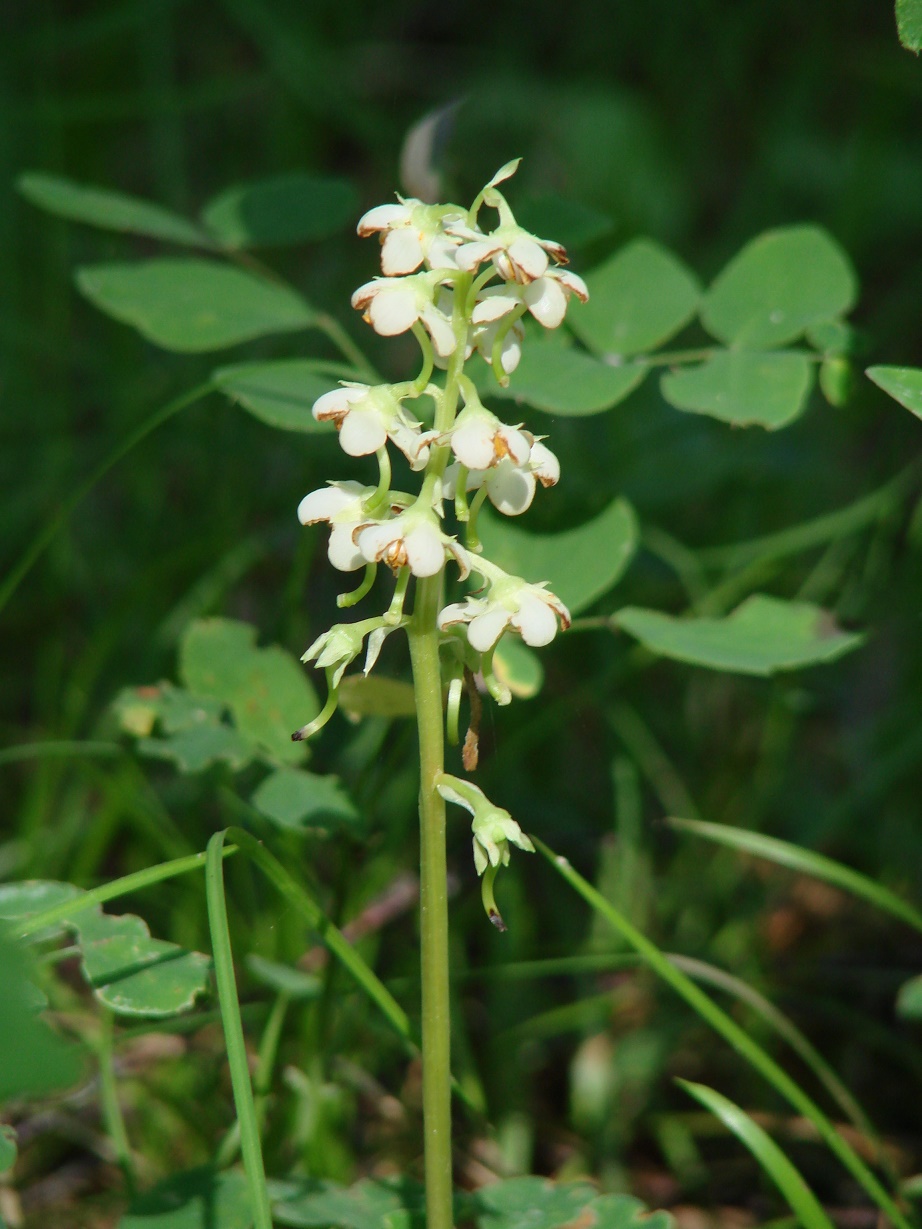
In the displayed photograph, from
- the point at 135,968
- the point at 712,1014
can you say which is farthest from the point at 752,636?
the point at 135,968

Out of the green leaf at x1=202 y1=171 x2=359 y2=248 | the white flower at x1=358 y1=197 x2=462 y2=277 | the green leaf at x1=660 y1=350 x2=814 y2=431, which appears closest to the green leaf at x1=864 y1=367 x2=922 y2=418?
the green leaf at x1=660 y1=350 x2=814 y2=431

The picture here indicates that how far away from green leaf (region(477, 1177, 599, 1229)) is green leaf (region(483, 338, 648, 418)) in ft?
2.70

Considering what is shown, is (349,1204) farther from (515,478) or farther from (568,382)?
(568,382)

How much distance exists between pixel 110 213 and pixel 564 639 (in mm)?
1038

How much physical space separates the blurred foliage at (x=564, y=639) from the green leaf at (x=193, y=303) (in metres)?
0.19

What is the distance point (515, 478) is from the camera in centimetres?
95

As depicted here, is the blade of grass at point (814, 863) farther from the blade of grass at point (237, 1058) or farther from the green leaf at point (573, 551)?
the blade of grass at point (237, 1058)

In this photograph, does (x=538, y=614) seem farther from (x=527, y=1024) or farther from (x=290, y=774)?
(x=527, y=1024)

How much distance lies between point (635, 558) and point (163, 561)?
81cm

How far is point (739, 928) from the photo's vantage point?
1.91 meters

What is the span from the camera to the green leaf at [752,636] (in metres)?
1.40

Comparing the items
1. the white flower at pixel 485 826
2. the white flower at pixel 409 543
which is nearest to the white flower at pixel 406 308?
the white flower at pixel 409 543

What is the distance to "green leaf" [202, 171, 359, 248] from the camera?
1.83m

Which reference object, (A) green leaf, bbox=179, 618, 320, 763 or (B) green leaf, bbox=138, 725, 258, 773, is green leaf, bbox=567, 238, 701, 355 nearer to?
(A) green leaf, bbox=179, 618, 320, 763
